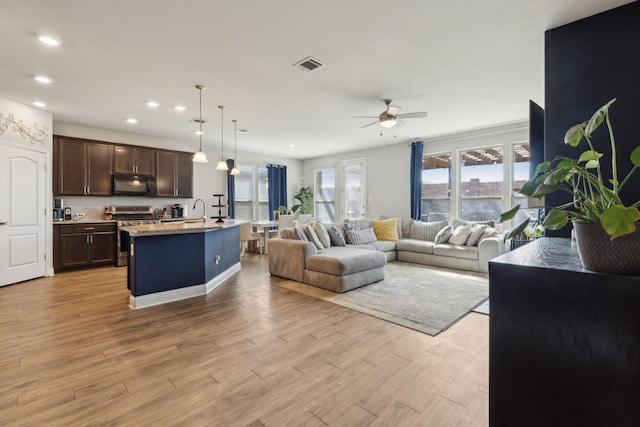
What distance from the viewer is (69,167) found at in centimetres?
541

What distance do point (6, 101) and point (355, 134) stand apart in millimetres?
5701

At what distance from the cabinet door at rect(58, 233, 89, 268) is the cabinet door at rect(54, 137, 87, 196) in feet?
2.65

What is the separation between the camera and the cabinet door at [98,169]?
5633 mm

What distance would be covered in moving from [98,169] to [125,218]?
3.44 ft

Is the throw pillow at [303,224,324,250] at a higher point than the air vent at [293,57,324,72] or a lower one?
lower

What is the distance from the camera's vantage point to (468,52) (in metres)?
3.01

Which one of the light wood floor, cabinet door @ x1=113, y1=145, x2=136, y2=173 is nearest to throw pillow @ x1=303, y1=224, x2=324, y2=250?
the light wood floor

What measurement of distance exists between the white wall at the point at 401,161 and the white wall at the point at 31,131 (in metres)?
6.31

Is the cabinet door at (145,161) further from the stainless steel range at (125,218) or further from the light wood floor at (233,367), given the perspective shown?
the light wood floor at (233,367)

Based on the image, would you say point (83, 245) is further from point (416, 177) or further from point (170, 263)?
point (416, 177)

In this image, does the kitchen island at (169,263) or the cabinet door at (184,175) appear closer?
the kitchen island at (169,263)

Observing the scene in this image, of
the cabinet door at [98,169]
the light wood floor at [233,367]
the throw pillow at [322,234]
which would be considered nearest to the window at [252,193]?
the cabinet door at [98,169]

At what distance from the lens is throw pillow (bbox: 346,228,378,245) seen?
566 centimetres

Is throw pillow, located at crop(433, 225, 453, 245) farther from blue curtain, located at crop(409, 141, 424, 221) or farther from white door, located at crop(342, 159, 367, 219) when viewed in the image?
white door, located at crop(342, 159, 367, 219)
